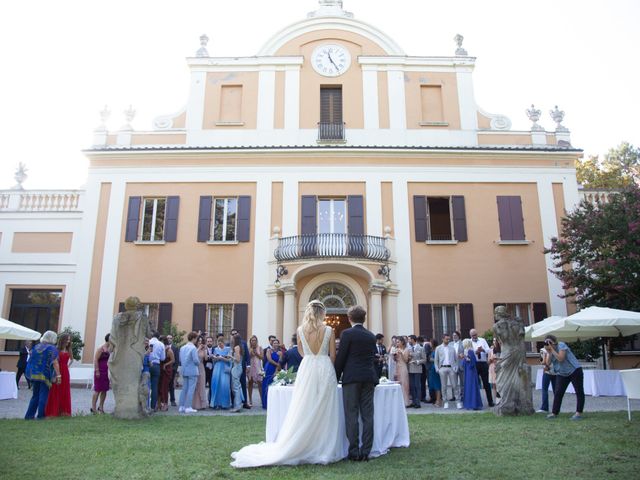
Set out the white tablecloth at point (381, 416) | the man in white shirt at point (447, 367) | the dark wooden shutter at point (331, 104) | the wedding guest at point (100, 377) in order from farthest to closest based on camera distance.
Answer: the dark wooden shutter at point (331, 104), the man in white shirt at point (447, 367), the wedding guest at point (100, 377), the white tablecloth at point (381, 416)

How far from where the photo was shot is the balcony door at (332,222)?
17.1 meters

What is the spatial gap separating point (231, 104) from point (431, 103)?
7.96 metres

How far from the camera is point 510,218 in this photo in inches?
728

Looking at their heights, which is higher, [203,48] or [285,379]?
[203,48]

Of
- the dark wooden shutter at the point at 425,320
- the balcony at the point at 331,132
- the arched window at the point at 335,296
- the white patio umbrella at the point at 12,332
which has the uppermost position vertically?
the balcony at the point at 331,132

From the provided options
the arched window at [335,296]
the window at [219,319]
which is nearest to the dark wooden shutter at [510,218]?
the arched window at [335,296]

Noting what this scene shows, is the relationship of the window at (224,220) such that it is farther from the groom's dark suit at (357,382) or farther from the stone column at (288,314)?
the groom's dark suit at (357,382)

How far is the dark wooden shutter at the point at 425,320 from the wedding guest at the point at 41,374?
1156 cm

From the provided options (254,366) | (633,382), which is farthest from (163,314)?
(633,382)

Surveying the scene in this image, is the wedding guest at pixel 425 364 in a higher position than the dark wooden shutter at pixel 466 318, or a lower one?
lower

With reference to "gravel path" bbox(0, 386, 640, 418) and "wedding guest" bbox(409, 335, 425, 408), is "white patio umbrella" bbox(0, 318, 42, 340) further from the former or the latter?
"wedding guest" bbox(409, 335, 425, 408)

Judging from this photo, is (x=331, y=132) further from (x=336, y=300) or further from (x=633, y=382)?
(x=633, y=382)

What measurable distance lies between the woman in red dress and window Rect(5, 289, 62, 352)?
31.5ft

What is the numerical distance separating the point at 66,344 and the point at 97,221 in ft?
32.1
